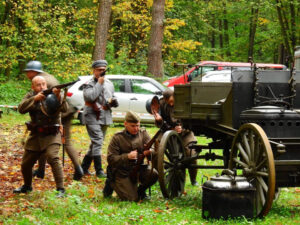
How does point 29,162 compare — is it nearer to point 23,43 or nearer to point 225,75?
point 225,75

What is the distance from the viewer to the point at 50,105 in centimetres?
789

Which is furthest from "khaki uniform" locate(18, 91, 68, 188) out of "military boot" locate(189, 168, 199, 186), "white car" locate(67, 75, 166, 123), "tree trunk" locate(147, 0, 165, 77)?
"tree trunk" locate(147, 0, 165, 77)

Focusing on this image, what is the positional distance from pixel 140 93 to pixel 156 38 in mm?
6071

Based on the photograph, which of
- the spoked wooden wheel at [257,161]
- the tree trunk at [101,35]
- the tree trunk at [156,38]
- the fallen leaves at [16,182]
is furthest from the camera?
the tree trunk at [156,38]

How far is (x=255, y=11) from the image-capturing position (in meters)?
39.6

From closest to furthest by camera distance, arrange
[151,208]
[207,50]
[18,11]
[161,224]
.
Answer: [161,224] < [151,208] < [18,11] < [207,50]

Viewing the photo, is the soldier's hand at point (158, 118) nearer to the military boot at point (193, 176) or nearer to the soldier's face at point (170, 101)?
the soldier's face at point (170, 101)

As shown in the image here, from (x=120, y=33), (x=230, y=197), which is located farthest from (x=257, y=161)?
(x=120, y=33)

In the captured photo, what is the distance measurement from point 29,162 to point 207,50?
29265 millimetres

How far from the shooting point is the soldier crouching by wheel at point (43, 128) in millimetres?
7949

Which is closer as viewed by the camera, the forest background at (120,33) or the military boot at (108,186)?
the military boot at (108,186)

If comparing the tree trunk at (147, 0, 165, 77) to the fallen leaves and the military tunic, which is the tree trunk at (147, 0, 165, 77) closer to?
the fallen leaves

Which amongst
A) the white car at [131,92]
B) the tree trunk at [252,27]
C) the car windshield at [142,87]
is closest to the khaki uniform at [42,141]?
the white car at [131,92]

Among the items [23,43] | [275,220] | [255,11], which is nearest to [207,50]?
[255,11]
